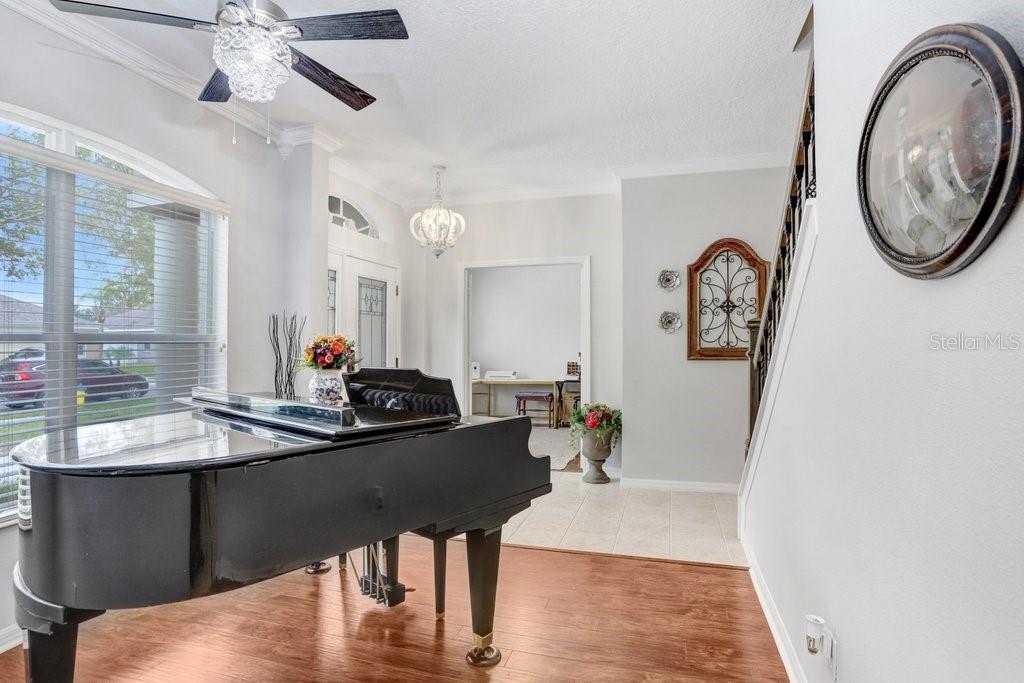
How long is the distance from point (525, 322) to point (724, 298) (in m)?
4.57

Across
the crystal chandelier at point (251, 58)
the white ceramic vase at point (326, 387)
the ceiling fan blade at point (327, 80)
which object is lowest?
the white ceramic vase at point (326, 387)

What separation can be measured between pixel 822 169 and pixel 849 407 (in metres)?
0.88

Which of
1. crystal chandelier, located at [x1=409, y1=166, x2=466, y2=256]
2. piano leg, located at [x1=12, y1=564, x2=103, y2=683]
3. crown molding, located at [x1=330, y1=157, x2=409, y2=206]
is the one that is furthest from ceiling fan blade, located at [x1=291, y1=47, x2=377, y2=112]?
crown molding, located at [x1=330, y1=157, x2=409, y2=206]

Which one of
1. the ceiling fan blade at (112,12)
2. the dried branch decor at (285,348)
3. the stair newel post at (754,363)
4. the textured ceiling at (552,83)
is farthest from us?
the dried branch decor at (285,348)

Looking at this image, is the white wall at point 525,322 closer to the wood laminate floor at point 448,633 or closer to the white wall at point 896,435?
the wood laminate floor at point 448,633

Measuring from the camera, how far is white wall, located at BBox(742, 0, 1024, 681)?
0.86m

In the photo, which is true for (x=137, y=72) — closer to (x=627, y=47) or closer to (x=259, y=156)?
(x=259, y=156)

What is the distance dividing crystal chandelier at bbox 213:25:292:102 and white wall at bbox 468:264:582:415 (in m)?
6.69

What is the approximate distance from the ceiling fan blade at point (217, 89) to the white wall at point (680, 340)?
3.35 meters

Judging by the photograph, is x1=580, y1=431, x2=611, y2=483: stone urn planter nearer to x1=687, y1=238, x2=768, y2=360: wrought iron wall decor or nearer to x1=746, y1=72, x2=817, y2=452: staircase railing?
x1=687, y1=238, x2=768, y2=360: wrought iron wall decor

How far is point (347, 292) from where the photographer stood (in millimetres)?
4871

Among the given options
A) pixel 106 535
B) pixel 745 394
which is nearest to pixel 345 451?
pixel 106 535

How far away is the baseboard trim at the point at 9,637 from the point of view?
2.22 m

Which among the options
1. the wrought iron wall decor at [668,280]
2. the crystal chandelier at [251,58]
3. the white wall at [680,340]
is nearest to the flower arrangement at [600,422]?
the white wall at [680,340]
